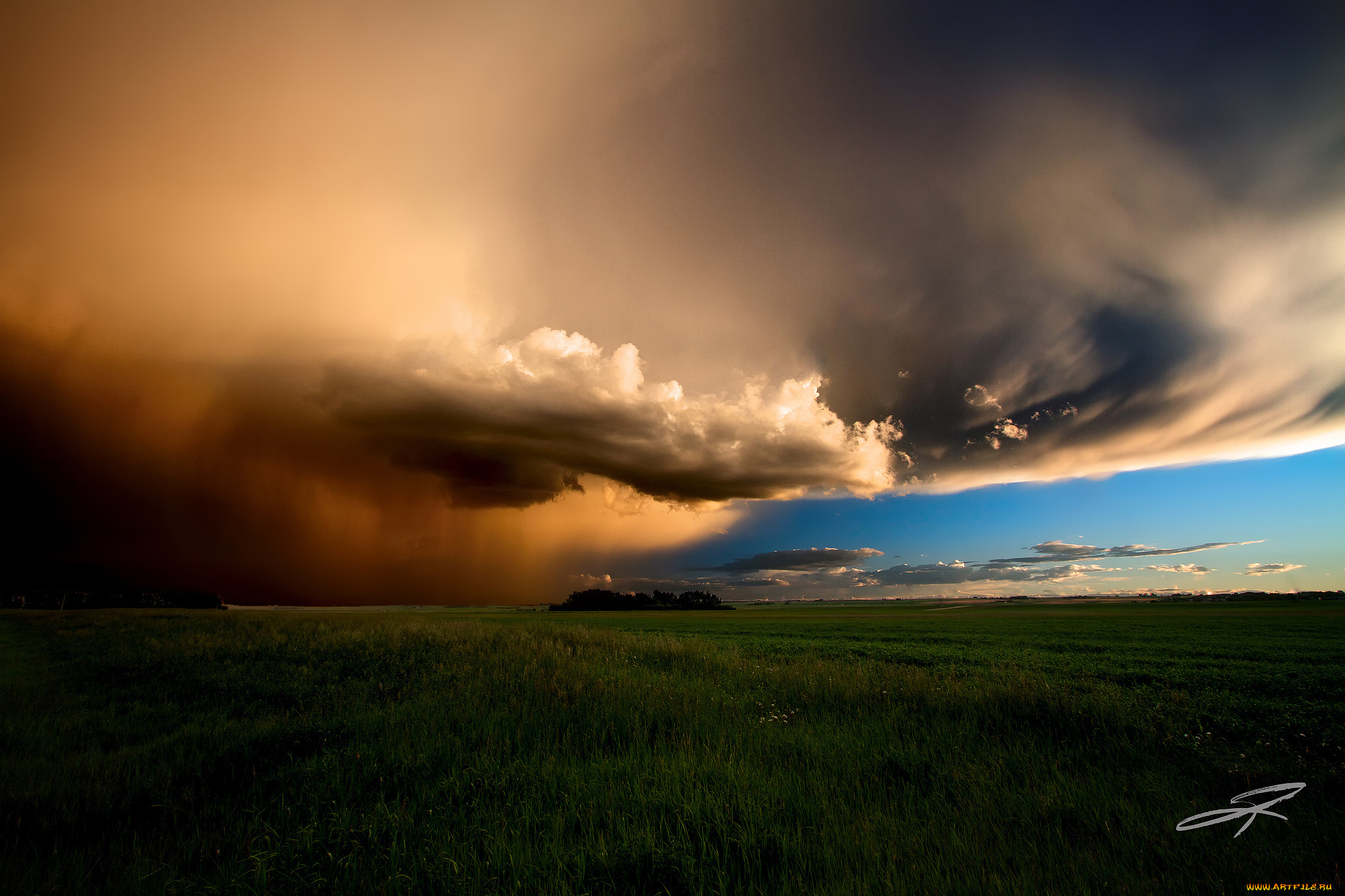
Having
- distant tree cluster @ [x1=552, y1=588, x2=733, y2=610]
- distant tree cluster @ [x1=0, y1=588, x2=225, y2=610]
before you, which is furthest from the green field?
distant tree cluster @ [x1=552, y1=588, x2=733, y2=610]

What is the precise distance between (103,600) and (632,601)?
4708 inches

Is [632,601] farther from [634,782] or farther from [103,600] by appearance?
[634,782]

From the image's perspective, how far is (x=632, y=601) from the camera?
537 feet

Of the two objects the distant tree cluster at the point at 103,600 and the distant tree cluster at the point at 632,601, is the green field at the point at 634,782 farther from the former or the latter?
the distant tree cluster at the point at 632,601

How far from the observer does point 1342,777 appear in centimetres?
Answer: 584

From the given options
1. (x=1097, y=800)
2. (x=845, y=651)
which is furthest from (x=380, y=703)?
(x=845, y=651)

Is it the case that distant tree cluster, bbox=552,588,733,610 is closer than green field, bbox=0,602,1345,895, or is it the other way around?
green field, bbox=0,602,1345,895

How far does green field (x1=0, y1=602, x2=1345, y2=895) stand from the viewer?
392 cm

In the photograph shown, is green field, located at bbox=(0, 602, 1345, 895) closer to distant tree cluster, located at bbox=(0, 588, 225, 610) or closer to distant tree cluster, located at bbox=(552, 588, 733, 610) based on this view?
distant tree cluster, located at bbox=(0, 588, 225, 610)

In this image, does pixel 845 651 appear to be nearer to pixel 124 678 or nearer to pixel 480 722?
pixel 480 722

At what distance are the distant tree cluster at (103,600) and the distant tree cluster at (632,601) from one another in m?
83.2

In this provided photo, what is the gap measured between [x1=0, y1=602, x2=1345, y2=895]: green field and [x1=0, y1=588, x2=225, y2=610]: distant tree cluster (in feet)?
304

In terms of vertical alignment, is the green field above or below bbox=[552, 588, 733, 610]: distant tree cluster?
above

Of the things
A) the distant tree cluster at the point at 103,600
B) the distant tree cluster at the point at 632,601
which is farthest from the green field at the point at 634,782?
the distant tree cluster at the point at 632,601
